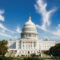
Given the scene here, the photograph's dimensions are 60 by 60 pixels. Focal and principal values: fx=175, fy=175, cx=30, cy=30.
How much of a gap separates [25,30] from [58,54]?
3835 centimetres

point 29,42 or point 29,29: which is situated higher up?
point 29,29

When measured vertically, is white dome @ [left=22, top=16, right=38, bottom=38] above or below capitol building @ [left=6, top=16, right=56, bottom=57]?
above

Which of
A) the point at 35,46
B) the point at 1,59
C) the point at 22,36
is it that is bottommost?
the point at 1,59

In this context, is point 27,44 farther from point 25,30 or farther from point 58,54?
point 58,54

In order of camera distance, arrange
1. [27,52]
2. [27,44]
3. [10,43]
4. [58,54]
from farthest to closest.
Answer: [10,43]
[27,44]
[27,52]
[58,54]

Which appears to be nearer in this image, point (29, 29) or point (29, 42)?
point (29, 42)

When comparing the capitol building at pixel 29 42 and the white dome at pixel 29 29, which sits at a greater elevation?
the white dome at pixel 29 29

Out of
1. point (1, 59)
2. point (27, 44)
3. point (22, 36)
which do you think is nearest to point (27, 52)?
point (27, 44)

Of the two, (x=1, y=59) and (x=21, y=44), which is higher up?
(x=21, y=44)

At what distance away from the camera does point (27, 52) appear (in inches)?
3920

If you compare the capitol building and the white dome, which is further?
the white dome

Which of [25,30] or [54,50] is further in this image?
[25,30]

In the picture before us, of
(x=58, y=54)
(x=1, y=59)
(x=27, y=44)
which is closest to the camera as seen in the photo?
(x=1, y=59)

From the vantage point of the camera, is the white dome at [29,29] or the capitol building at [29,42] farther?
the white dome at [29,29]
